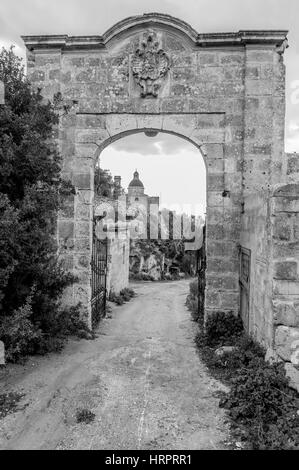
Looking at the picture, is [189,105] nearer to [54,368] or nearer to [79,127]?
[79,127]

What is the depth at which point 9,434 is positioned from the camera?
13.5ft

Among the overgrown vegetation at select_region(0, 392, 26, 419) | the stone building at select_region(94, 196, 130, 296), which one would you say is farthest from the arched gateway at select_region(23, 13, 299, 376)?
the stone building at select_region(94, 196, 130, 296)

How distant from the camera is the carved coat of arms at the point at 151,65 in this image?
25.5ft

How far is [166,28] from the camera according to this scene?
777 centimetres

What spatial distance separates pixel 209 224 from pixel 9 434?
5164 millimetres

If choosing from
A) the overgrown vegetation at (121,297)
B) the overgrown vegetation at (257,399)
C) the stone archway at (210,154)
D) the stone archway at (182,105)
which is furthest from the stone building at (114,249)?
the overgrown vegetation at (257,399)

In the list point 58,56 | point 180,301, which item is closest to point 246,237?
point 58,56

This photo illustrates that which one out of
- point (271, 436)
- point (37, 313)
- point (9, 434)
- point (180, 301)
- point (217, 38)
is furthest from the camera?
point (180, 301)

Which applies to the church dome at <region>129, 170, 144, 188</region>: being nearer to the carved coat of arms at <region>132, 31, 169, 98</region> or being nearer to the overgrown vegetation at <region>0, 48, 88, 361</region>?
the carved coat of arms at <region>132, 31, 169, 98</region>

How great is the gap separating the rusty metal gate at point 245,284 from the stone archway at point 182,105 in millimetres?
201

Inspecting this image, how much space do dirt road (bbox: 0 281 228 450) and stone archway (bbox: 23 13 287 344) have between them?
1.44 metres

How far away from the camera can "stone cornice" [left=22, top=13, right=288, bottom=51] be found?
295 inches

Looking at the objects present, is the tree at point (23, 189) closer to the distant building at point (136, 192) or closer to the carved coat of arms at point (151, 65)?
the carved coat of arms at point (151, 65)

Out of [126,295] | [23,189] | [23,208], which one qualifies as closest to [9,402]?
[23,208]
